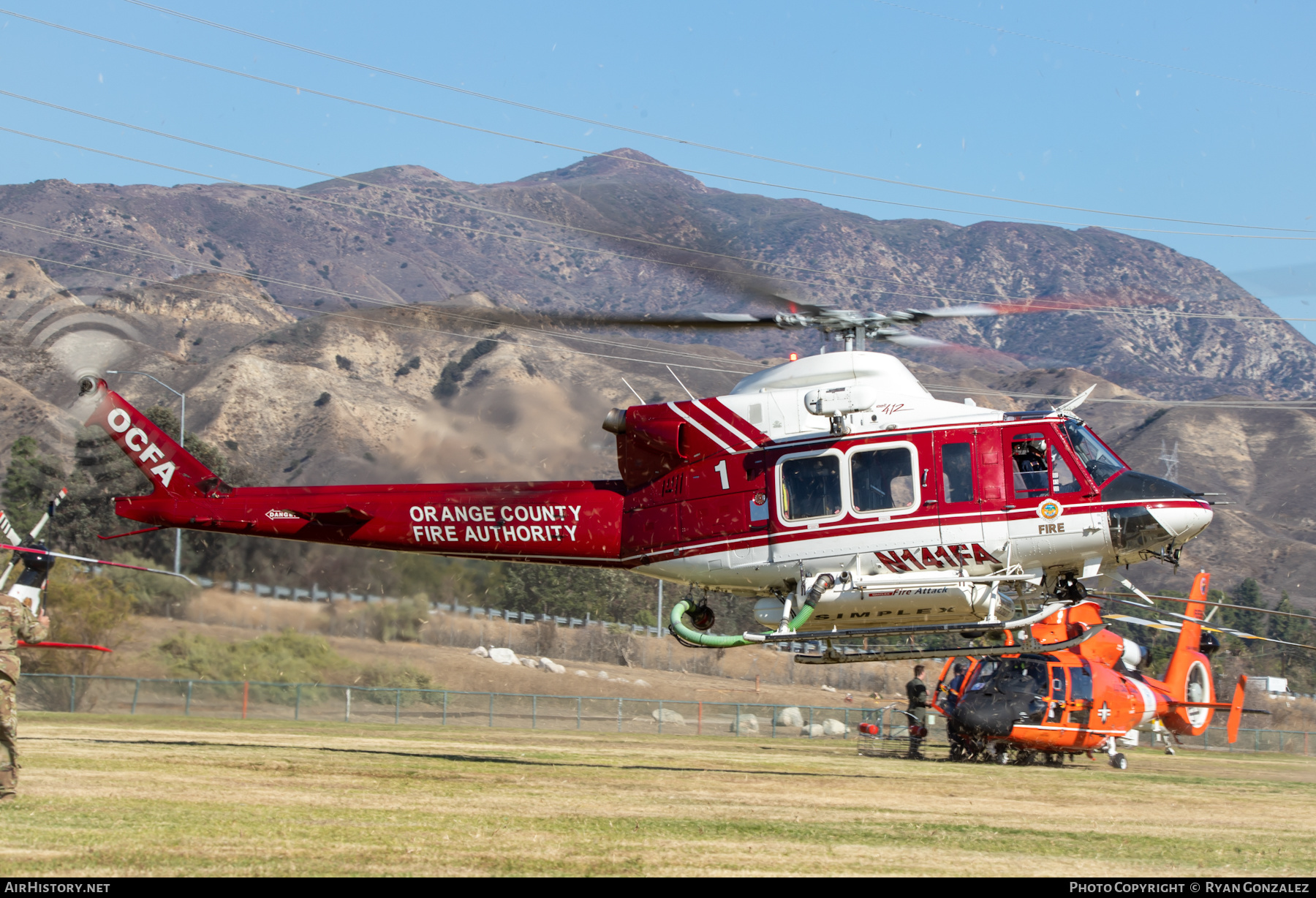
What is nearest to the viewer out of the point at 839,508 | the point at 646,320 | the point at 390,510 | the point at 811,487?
the point at 646,320

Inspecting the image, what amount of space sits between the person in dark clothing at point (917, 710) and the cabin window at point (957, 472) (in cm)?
951

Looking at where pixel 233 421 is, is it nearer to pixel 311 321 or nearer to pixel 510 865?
pixel 311 321

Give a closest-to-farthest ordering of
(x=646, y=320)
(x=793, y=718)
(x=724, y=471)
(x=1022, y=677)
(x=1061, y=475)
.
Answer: (x=1061, y=475) < (x=646, y=320) < (x=724, y=471) < (x=1022, y=677) < (x=793, y=718)

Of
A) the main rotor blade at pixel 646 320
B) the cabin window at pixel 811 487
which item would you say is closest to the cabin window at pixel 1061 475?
the cabin window at pixel 811 487

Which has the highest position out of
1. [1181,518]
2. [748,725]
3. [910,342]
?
[910,342]

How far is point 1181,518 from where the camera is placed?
1650 centimetres

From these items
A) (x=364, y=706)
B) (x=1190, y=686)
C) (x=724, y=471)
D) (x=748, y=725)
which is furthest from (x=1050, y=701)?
(x=364, y=706)

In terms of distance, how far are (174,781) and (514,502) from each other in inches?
267

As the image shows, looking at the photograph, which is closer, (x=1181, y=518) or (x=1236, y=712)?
(x=1181, y=518)

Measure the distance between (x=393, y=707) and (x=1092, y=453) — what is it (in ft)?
84.0

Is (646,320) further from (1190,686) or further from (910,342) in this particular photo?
(1190,686)

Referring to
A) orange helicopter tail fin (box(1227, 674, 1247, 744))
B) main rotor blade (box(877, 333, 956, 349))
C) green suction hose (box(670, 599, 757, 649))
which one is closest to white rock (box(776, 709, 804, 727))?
orange helicopter tail fin (box(1227, 674, 1247, 744))
